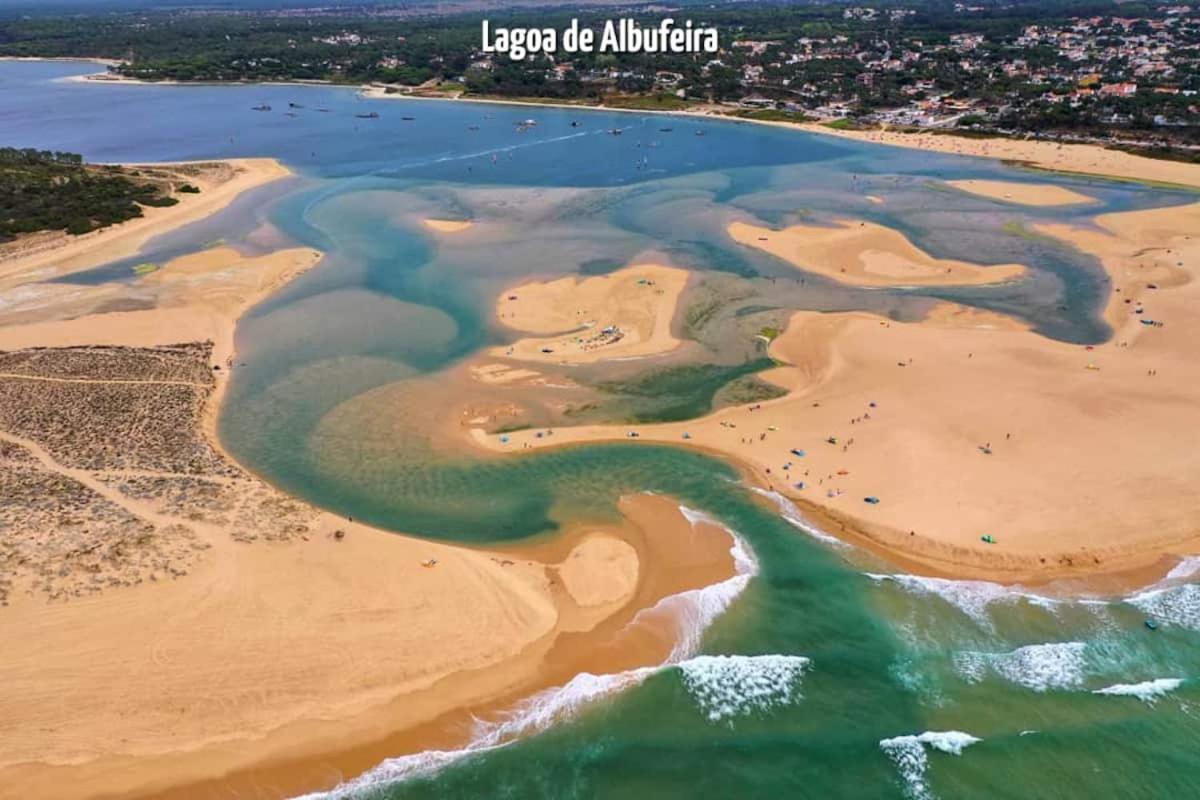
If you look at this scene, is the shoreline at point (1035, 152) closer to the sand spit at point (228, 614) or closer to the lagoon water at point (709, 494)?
the lagoon water at point (709, 494)

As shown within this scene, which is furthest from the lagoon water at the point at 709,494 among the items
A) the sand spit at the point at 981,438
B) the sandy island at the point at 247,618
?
the sand spit at the point at 981,438

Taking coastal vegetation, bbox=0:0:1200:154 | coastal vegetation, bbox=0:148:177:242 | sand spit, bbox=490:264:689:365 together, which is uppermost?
coastal vegetation, bbox=0:0:1200:154

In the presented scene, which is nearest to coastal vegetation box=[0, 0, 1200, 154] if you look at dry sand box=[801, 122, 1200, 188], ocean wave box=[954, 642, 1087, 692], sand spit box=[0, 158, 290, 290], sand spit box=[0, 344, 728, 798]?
dry sand box=[801, 122, 1200, 188]

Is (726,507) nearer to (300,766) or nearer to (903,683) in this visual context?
(903,683)

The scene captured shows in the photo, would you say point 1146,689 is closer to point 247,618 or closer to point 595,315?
point 247,618

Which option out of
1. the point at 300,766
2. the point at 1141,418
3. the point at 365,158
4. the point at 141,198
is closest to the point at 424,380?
the point at 300,766

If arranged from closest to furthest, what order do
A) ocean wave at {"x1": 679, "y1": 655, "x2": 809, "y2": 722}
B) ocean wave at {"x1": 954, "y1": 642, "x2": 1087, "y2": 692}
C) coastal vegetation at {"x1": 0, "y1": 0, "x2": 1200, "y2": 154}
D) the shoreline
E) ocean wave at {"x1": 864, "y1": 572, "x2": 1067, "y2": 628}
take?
ocean wave at {"x1": 679, "y1": 655, "x2": 809, "y2": 722} → ocean wave at {"x1": 954, "y1": 642, "x2": 1087, "y2": 692} → ocean wave at {"x1": 864, "y1": 572, "x2": 1067, "y2": 628} → the shoreline → coastal vegetation at {"x1": 0, "y1": 0, "x2": 1200, "y2": 154}

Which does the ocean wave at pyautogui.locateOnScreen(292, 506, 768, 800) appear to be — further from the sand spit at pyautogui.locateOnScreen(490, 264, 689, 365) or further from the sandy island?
the sand spit at pyautogui.locateOnScreen(490, 264, 689, 365)
